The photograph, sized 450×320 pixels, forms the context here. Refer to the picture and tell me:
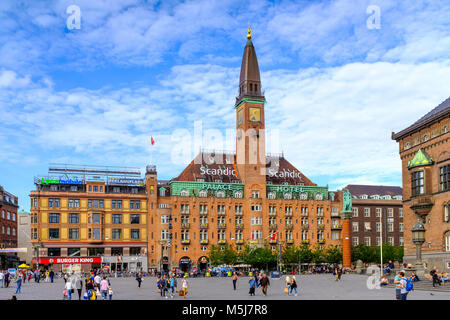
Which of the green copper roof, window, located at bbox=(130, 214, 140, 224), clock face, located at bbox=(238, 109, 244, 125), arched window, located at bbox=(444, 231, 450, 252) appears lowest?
arched window, located at bbox=(444, 231, 450, 252)

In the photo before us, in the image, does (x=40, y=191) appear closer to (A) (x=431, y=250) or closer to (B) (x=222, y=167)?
(B) (x=222, y=167)

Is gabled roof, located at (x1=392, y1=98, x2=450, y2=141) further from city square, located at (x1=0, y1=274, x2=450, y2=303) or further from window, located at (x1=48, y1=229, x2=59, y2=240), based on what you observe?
window, located at (x1=48, y1=229, x2=59, y2=240)

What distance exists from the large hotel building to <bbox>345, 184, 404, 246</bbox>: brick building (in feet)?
15.1

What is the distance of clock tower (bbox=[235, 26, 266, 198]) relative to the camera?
12250 cm

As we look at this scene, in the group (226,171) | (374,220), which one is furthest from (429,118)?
(374,220)

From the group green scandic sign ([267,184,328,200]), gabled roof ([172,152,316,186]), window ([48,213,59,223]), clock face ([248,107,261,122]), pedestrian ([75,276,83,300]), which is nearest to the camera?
pedestrian ([75,276,83,300])

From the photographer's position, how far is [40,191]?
108062 mm

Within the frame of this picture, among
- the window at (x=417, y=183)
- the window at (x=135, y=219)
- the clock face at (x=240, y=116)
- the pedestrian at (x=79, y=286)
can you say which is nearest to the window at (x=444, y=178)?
the window at (x=417, y=183)

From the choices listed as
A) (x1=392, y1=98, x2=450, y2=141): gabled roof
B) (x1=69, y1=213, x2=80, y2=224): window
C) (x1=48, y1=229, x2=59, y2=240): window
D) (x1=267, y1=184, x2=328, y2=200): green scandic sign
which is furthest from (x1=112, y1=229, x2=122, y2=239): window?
(x1=392, y1=98, x2=450, y2=141): gabled roof

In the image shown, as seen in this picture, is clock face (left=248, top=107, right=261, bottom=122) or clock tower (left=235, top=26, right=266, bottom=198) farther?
clock face (left=248, top=107, right=261, bottom=122)

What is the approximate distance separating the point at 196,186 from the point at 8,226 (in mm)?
42636

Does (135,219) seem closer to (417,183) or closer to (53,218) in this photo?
(53,218)

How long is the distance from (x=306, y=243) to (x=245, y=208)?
1541 cm

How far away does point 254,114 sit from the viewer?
12412 cm
